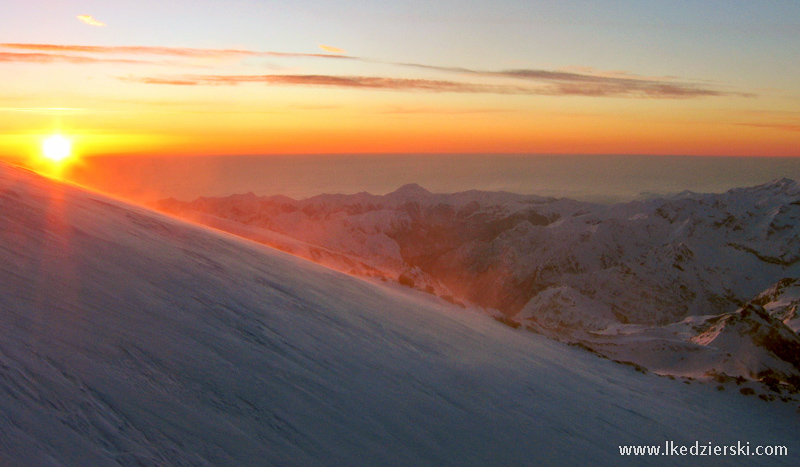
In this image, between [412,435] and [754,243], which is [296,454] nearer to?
[412,435]

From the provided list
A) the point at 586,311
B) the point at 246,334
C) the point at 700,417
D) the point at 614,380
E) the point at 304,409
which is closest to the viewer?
the point at 304,409

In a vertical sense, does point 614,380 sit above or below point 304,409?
below

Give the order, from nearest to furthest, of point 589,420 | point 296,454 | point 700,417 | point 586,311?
point 296,454 → point 589,420 → point 700,417 → point 586,311

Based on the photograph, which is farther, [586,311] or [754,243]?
[754,243]

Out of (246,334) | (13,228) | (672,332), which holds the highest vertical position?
(13,228)

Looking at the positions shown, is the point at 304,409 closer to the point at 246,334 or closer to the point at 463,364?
the point at 246,334

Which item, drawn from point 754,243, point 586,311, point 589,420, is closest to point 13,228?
point 589,420
